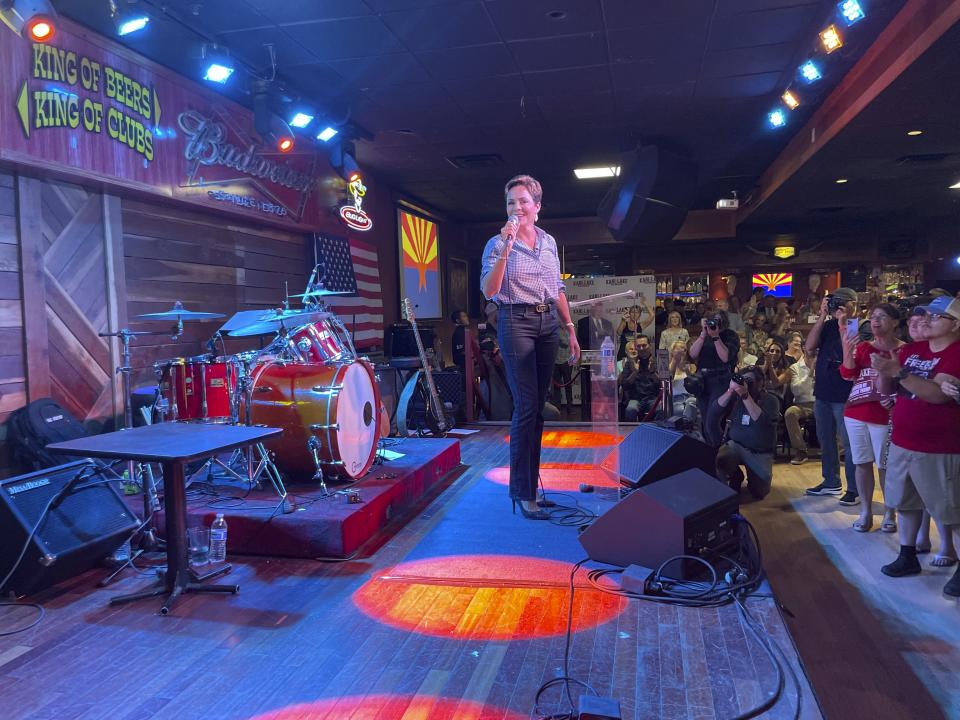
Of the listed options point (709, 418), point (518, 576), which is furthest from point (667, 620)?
point (709, 418)

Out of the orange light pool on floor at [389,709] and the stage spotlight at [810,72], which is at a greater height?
the stage spotlight at [810,72]

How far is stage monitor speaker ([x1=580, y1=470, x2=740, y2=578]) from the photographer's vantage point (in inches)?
99.3

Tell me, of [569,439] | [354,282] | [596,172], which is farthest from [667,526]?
[596,172]

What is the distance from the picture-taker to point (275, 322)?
3.88m

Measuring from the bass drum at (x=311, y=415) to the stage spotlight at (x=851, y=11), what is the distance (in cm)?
363

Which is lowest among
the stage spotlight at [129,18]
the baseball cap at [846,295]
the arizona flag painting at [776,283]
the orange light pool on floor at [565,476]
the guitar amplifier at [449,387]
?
the orange light pool on floor at [565,476]

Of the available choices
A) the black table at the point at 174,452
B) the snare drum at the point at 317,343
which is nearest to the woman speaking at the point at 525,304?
the black table at the point at 174,452

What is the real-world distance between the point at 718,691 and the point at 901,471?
5.82ft

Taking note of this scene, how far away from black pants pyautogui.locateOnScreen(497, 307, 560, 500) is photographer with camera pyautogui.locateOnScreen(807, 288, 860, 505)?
215cm

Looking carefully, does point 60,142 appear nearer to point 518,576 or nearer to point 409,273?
point 518,576

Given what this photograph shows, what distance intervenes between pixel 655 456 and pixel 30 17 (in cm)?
372

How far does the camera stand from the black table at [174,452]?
91.4 inches

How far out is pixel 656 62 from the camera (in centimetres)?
484

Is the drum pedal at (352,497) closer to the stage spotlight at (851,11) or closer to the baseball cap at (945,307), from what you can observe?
the baseball cap at (945,307)
